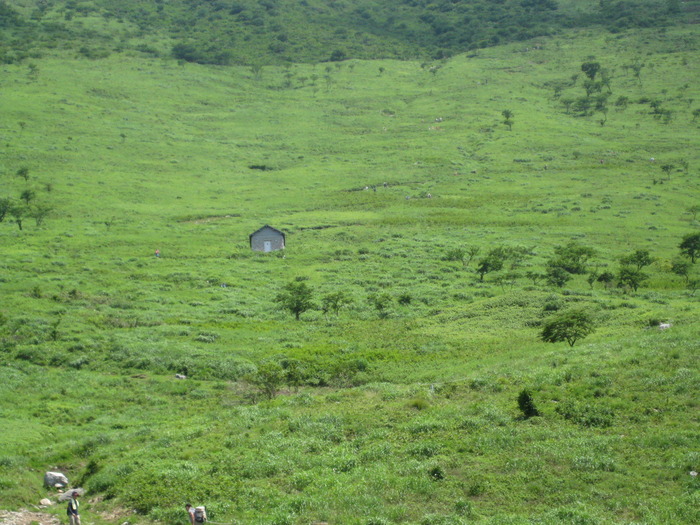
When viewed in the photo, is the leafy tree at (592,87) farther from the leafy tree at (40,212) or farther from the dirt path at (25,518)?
the dirt path at (25,518)

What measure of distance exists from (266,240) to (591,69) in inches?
4539

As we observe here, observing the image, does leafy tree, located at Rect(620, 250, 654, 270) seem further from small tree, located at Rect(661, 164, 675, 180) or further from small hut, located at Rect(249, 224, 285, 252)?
small tree, located at Rect(661, 164, 675, 180)

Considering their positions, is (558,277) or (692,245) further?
(692,245)

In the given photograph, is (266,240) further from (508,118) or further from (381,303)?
(508,118)

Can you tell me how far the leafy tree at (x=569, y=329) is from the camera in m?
34.0

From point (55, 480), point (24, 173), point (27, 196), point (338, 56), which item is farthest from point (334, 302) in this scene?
point (338, 56)

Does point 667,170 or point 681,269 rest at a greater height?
point 667,170

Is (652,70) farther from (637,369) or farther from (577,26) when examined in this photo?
(637,369)

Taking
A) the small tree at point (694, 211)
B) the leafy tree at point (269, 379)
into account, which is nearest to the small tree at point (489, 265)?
the leafy tree at point (269, 379)

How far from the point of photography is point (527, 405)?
23422mm

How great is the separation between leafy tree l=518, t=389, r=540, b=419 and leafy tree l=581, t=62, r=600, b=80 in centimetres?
14539

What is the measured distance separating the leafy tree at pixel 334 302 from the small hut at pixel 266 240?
19.0 metres

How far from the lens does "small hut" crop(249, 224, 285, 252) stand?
68500 millimetres

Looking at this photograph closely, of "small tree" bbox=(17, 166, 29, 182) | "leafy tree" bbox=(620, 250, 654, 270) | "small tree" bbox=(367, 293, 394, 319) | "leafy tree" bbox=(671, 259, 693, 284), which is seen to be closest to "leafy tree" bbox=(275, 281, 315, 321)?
"small tree" bbox=(367, 293, 394, 319)
